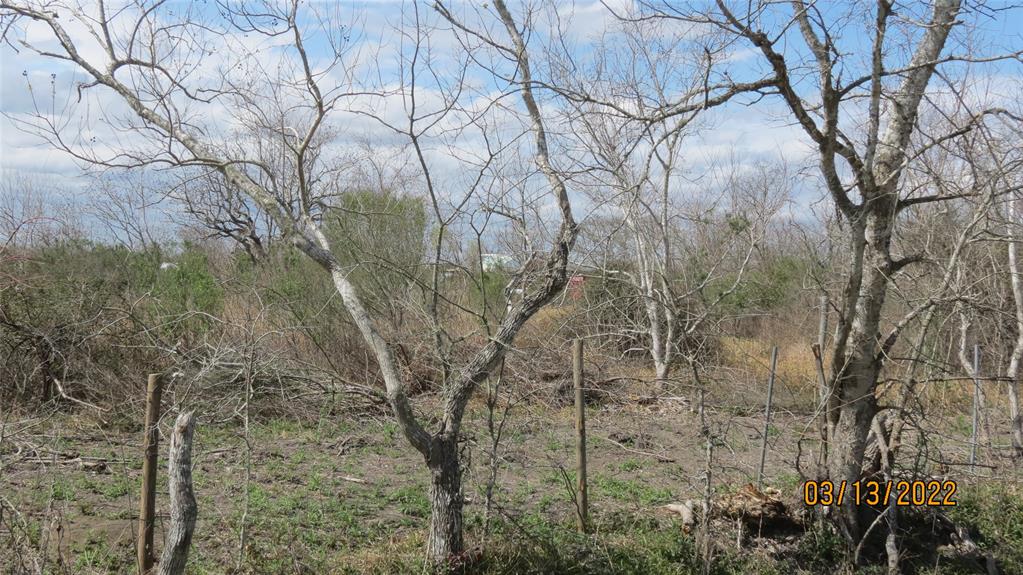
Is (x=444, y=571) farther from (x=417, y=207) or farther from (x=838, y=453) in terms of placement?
(x=417, y=207)

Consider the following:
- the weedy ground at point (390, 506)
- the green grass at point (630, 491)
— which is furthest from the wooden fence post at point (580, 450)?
the green grass at point (630, 491)

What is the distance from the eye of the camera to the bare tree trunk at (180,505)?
148 inches

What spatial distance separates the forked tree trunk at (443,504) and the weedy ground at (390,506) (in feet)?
0.41

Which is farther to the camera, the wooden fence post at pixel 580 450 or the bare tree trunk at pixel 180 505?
the wooden fence post at pixel 580 450

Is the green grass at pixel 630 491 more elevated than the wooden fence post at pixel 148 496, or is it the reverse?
the wooden fence post at pixel 148 496

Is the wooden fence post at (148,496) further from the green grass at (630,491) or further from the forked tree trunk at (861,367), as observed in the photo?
the forked tree trunk at (861,367)

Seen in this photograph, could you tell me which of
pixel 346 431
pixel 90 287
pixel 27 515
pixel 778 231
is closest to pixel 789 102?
pixel 27 515

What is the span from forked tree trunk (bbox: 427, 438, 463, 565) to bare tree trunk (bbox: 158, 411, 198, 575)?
1.56 m
